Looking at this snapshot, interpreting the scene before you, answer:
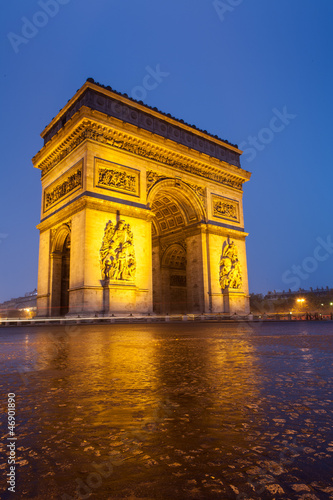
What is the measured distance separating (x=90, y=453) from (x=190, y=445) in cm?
21

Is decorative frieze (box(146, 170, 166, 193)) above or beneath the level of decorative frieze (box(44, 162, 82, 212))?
above

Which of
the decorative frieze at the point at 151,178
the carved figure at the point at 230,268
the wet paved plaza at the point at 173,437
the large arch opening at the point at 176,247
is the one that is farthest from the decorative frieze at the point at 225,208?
the wet paved plaza at the point at 173,437

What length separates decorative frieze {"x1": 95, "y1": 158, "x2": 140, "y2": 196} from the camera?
15.5 m

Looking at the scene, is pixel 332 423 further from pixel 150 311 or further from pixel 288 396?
pixel 150 311

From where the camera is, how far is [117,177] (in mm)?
16219

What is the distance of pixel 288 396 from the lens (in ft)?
4.12

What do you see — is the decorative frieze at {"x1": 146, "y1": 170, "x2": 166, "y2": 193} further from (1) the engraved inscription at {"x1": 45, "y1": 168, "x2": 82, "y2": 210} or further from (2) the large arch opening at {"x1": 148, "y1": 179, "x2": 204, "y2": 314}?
(1) the engraved inscription at {"x1": 45, "y1": 168, "x2": 82, "y2": 210}

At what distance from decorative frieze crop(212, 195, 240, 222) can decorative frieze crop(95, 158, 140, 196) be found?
5.73 metres

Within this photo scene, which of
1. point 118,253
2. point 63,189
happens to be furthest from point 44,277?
point 118,253

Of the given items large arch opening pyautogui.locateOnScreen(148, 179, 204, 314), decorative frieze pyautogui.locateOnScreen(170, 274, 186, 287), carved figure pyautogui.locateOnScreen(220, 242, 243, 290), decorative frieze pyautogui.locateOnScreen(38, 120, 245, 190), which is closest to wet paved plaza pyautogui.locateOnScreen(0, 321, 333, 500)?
decorative frieze pyautogui.locateOnScreen(38, 120, 245, 190)

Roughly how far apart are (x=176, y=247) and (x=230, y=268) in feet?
13.0

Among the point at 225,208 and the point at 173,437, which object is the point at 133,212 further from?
the point at 173,437

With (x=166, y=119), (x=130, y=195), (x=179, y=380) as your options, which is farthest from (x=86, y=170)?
(x=179, y=380)

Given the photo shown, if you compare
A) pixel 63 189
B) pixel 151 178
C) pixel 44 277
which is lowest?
pixel 44 277
